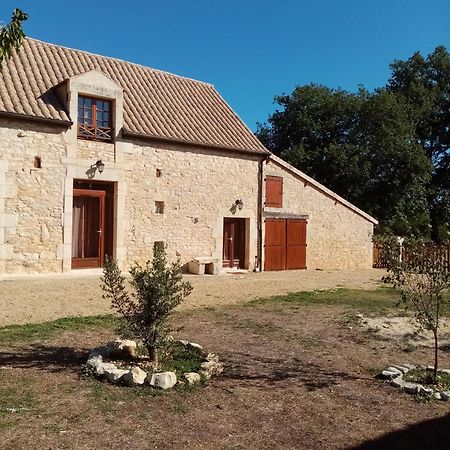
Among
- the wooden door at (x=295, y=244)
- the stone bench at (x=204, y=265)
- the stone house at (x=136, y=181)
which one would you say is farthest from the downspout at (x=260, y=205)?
the stone bench at (x=204, y=265)

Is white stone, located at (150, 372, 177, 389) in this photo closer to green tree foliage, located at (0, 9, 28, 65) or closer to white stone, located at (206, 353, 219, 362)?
white stone, located at (206, 353, 219, 362)

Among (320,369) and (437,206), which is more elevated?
(437,206)

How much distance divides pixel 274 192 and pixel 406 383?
12.8m

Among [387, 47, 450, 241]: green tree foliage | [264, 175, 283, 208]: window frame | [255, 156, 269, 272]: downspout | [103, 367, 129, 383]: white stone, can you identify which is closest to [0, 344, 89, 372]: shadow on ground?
[103, 367, 129, 383]: white stone

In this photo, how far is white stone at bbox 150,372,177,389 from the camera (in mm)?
4617

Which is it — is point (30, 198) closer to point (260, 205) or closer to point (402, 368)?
point (260, 205)

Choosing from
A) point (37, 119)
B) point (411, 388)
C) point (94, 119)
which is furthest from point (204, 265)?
point (411, 388)

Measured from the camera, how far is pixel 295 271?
57.9 feet

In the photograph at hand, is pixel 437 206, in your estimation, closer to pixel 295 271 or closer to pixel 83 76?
pixel 295 271

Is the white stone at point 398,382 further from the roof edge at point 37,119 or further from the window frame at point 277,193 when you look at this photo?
the window frame at point 277,193

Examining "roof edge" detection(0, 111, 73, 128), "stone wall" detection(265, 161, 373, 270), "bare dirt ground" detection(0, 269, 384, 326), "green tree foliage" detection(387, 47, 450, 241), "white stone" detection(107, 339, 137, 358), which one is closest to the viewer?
"white stone" detection(107, 339, 137, 358)

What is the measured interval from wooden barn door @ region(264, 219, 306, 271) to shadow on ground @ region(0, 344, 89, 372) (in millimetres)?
11862

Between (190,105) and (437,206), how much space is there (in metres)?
19.5

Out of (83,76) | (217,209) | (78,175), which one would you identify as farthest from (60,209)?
(217,209)
